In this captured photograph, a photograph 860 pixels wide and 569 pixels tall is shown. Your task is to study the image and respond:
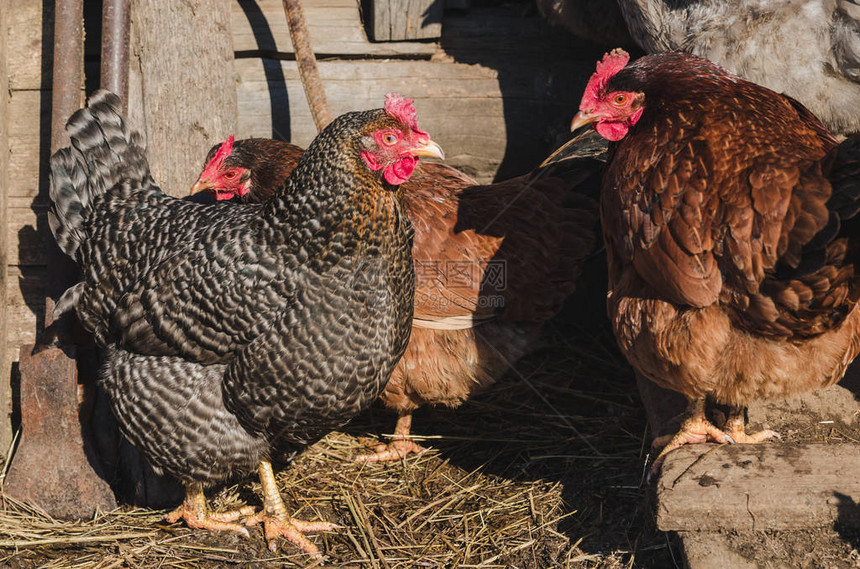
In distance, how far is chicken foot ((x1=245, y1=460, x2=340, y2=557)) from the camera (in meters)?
2.72

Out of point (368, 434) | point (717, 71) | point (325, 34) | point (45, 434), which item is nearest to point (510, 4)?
point (325, 34)

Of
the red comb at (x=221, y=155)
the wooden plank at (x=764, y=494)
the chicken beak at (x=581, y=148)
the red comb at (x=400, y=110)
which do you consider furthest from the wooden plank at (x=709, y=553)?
the red comb at (x=221, y=155)

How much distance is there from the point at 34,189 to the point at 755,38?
122 inches

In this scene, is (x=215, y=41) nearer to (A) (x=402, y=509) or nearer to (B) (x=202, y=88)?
(B) (x=202, y=88)

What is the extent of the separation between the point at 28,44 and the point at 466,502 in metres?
2.63

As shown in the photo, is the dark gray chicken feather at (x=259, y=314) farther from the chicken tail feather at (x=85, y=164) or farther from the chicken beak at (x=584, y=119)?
the chicken beak at (x=584, y=119)

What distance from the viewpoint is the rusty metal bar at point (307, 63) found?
359 centimetres

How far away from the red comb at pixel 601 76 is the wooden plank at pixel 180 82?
176 centimetres

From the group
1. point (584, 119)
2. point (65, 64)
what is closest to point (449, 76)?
point (584, 119)

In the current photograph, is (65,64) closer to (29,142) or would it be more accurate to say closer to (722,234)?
(29,142)

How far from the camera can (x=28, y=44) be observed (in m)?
3.07

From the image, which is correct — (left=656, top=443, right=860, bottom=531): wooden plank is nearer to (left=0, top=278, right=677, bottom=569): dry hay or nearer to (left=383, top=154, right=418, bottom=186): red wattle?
(left=0, top=278, right=677, bottom=569): dry hay

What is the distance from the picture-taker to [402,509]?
118 inches

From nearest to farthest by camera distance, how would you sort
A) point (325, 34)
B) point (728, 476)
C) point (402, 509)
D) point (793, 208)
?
point (793, 208), point (728, 476), point (402, 509), point (325, 34)
